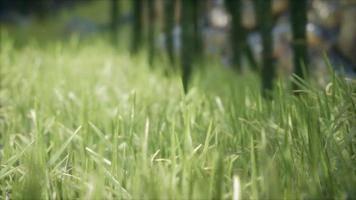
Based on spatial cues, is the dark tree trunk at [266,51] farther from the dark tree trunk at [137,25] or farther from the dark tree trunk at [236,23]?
the dark tree trunk at [137,25]

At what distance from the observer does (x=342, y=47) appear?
167 inches

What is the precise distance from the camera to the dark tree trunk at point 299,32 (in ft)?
6.78

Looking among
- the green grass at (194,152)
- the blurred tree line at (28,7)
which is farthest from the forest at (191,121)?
the blurred tree line at (28,7)

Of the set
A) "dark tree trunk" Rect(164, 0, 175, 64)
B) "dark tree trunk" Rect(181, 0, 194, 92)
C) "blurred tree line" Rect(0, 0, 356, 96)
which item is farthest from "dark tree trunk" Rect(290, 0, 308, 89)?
"dark tree trunk" Rect(164, 0, 175, 64)

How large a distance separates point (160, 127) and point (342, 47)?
3303 millimetres

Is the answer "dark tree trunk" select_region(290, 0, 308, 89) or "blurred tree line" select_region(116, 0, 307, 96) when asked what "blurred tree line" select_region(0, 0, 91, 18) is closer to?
"blurred tree line" select_region(116, 0, 307, 96)

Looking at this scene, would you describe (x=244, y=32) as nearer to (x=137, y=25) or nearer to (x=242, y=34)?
(x=242, y=34)

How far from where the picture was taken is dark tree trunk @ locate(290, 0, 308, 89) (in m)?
2.07

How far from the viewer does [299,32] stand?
210cm

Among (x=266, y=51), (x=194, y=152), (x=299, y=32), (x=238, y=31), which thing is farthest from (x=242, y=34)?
(x=194, y=152)

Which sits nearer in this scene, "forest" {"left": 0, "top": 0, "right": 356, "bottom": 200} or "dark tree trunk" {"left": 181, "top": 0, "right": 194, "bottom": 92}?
"forest" {"left": 0, "top": 0, "right": 356, "bottom": 200}

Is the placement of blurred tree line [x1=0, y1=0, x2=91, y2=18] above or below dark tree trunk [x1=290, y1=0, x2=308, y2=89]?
below

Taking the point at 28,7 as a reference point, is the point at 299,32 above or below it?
above

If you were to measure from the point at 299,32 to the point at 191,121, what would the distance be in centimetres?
96
